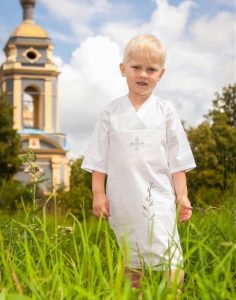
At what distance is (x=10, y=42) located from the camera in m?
64.9

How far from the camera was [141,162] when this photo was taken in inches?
152

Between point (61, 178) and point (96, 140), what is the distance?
5671 cm

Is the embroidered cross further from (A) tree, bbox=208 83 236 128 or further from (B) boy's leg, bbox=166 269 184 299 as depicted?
(A) tree, bbox=208 83 236 128

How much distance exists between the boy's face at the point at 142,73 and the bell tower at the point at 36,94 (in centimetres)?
5507

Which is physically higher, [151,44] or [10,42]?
[10,42]

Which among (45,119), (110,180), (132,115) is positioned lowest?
(110,180)

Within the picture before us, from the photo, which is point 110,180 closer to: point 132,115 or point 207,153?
point 132,115

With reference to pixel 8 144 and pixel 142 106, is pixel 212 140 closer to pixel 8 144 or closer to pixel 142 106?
pixel 8 144

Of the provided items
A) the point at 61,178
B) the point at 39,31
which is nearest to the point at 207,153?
the point at 61,178

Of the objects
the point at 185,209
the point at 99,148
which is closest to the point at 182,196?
the point at 185,209

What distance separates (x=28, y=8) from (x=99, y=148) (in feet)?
221

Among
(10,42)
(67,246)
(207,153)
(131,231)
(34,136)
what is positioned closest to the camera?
(131,231)

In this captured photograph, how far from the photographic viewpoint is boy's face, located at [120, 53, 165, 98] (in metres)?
3.93

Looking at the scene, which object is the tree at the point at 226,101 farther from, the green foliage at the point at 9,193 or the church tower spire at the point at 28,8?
the church tower spire at the point at 28,8
